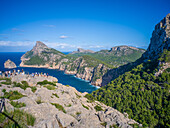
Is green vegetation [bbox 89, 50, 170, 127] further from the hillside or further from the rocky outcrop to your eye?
the rocky outcrop

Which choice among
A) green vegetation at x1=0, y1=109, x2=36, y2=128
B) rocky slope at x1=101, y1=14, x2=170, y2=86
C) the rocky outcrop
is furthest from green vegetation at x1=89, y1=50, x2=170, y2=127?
green vegetation at x1=0, y1=109, x2=36, y2=128

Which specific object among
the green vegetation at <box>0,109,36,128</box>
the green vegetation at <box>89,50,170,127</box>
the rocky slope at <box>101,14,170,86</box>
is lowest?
the green vegetation at <box>89,50,170,127</box>

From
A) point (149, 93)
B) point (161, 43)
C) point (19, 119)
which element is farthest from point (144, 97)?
point (19, 119)

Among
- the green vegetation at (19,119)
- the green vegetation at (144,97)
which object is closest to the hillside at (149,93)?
the green vegetation at (144,97)

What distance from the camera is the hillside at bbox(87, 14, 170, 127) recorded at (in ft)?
191

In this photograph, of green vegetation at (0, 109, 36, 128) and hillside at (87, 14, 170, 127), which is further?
hillside at (87, 14, 170, 127)

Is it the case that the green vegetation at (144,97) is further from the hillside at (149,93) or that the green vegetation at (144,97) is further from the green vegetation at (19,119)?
the green vegetation at (19,119)

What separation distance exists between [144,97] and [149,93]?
13.0 feet

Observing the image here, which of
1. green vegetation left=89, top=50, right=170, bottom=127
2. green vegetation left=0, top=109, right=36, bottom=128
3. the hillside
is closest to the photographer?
green vegetation left=0, top=109, right=36, bottom=128

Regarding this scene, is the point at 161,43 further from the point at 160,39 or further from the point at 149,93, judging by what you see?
the point at 149,93

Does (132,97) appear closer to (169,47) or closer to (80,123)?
(169,47)

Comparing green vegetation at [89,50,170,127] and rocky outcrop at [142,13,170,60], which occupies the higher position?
rocky outcrop at [142,13,170,60]

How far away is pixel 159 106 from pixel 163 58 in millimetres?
36653

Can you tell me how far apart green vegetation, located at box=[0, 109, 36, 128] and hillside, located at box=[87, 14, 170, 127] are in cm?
4242
